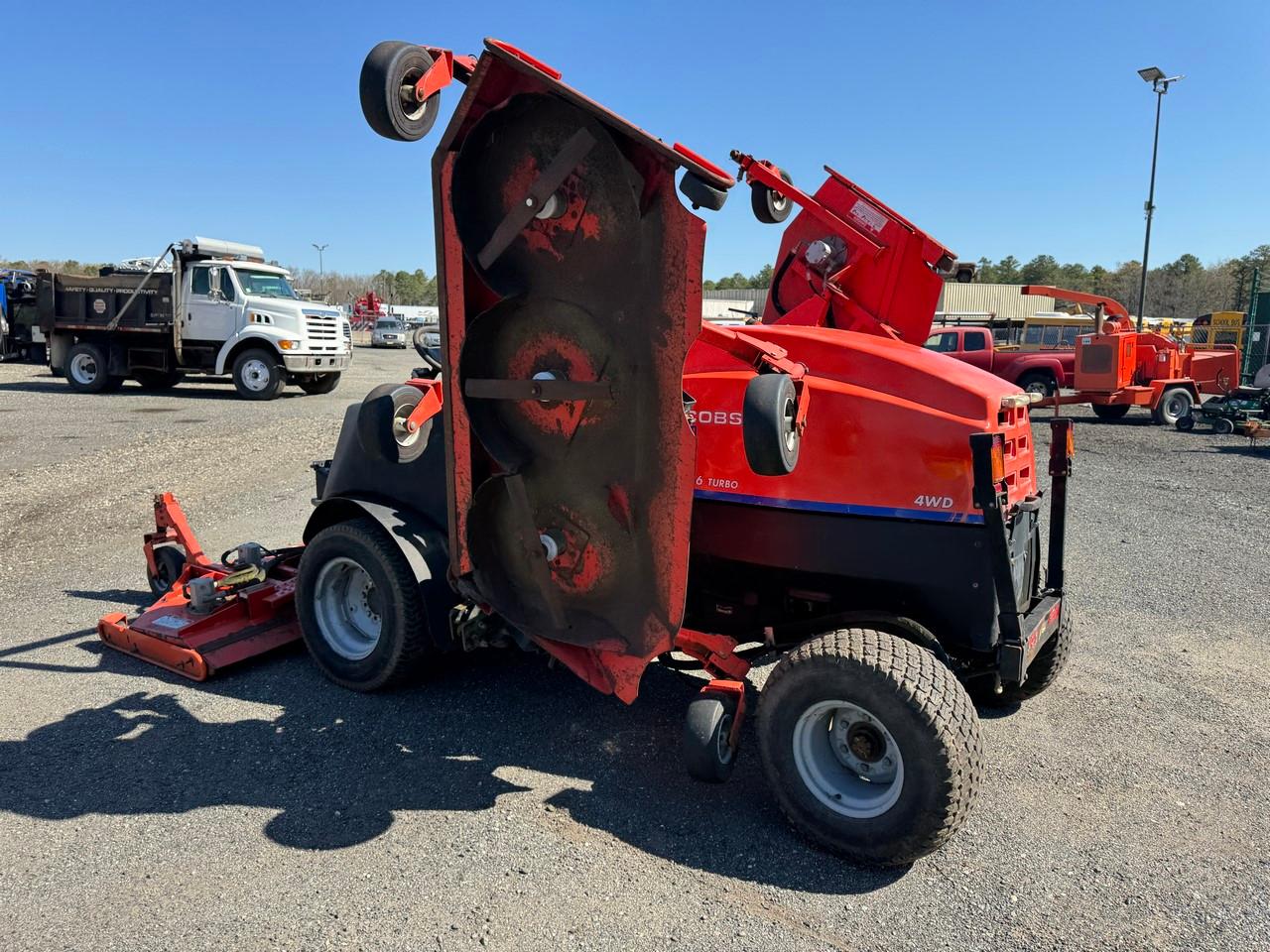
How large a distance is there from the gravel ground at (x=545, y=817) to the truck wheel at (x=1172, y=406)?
1376 centimetres

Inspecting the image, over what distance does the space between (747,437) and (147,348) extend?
1900cm

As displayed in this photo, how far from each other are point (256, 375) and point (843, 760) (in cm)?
1677

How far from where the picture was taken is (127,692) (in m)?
4.20

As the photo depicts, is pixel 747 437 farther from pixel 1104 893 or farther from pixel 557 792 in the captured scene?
pixel 1104 893

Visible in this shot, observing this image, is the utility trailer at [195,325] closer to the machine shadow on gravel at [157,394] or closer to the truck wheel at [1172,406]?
the machine shadow on gravel at [157,394]

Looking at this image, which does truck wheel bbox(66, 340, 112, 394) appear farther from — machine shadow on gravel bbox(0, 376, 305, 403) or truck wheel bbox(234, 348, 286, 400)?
truck wheel bbox(234, 348, 286, 400)

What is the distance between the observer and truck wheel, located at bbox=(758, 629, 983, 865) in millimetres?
2840

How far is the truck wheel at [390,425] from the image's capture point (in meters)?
3.59

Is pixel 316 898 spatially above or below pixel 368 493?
below

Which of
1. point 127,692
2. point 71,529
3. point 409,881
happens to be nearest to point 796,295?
point 409,881

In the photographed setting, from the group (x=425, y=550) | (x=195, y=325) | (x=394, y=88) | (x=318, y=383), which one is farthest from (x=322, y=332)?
(x=394, y=88)

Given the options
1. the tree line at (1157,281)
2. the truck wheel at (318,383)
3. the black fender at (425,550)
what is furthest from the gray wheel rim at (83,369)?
the tree line at (1157,281)

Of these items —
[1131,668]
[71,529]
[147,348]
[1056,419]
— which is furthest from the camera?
[147,348]

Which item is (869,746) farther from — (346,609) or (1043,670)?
(346,609)
